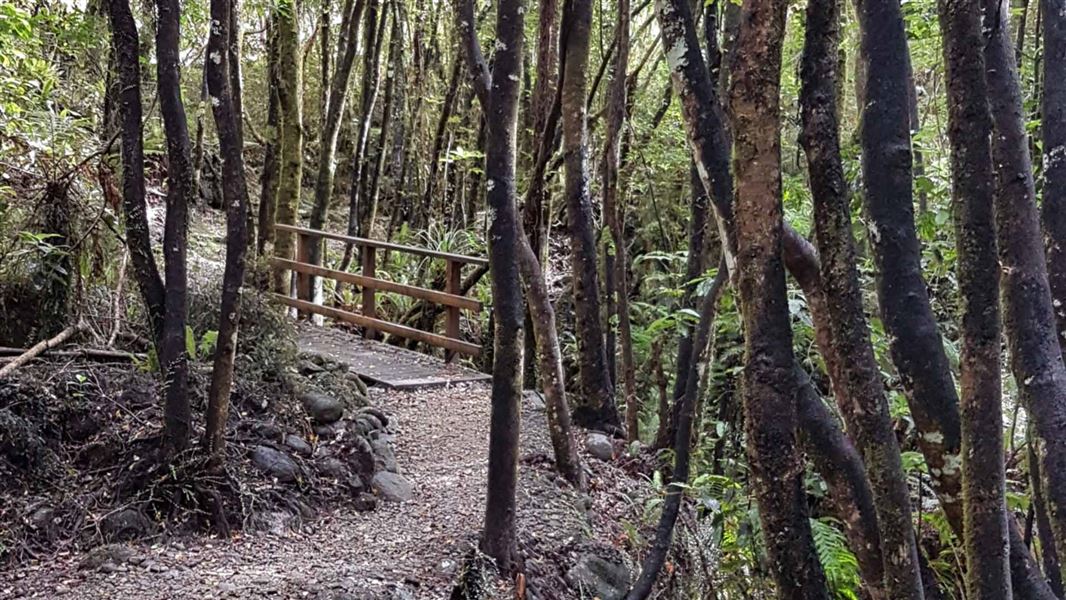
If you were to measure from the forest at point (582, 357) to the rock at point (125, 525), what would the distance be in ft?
0.07

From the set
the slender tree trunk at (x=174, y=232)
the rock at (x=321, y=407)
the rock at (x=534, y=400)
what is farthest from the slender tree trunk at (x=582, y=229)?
the slender tree trunk at (x=174, y=232)

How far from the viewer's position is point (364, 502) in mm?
6320

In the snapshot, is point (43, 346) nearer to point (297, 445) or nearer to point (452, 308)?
point (297, 445)

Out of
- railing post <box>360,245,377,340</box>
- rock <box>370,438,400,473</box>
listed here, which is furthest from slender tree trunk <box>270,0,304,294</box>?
rock <box>370,438,400,473</box>

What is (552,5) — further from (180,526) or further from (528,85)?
(528,85)

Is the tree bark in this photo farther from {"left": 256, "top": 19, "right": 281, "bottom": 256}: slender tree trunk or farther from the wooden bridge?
{"left": 256, "top": 19, "right": 281, "bottom": 256}: slender tree trunk

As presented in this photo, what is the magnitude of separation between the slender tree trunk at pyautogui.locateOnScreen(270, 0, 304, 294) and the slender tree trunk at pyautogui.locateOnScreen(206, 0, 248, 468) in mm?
6393

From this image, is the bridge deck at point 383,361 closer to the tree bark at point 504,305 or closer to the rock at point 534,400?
the rock at point 534,400

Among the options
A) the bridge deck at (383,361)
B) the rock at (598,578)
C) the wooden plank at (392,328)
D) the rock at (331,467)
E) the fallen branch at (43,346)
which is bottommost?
the rock at (598,578)

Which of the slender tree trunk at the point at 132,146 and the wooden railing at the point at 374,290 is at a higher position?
the slender tree trunk at the point at 132,146

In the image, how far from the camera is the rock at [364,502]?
6277 mm

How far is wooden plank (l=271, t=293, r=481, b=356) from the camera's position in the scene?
1005cm

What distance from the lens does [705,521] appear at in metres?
6.50

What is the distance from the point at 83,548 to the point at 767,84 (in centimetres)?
461
